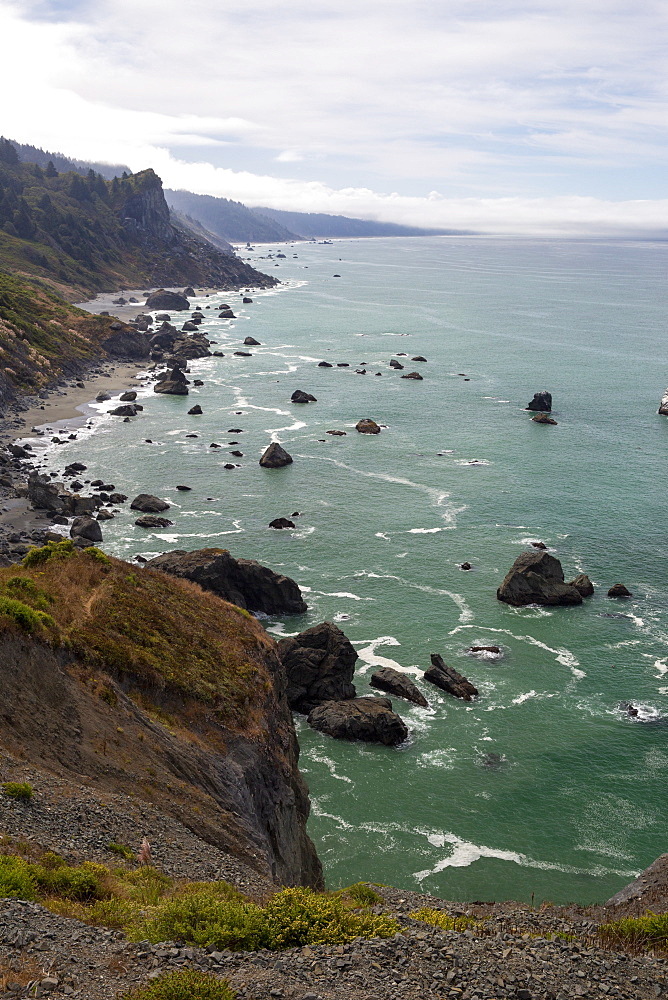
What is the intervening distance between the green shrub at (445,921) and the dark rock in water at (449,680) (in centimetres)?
3255

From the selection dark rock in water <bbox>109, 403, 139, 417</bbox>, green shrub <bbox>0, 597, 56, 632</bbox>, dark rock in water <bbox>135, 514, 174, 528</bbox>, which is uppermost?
green shrub <bbox>0, 597, 56, 632</bbox>

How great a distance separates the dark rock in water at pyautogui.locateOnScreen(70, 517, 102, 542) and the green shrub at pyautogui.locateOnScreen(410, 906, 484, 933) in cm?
6247

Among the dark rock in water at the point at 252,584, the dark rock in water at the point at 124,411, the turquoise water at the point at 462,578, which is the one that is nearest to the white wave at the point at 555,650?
the turquoise water at the point at 462,578

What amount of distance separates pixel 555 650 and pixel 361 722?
20.6 meters

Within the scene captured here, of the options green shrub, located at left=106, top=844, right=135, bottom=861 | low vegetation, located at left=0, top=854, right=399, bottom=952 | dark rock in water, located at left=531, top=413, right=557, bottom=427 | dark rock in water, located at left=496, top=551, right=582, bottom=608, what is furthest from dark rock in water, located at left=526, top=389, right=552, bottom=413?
green shrub, located at left=106, top=844, right=135, bottom=861

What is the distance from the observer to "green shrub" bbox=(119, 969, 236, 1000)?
17.4 m

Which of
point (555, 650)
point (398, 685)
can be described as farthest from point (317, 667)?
point (555, 650)

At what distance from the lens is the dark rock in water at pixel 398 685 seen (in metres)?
59.4

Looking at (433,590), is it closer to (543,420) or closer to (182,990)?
(182,990)

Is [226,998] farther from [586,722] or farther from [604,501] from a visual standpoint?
[604,501]

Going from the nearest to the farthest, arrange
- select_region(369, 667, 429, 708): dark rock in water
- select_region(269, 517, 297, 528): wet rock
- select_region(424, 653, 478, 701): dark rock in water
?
select_region(369, 667, 429, 708): dark rock in water
select_region(424, 653, 478, 701): dark rock in water
select_region(269, 517, 297, 528): wet rock

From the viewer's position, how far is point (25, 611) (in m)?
31.8

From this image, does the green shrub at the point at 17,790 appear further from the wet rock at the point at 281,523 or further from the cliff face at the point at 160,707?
the wet rock at the point at 281,523

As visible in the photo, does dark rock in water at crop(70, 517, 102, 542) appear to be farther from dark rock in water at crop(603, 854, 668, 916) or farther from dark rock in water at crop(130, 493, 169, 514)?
dark rock in water at crop(603, 854, 668, 916)
